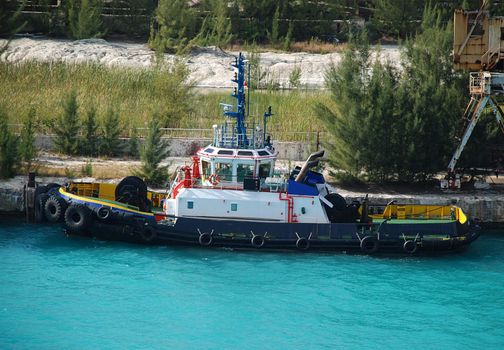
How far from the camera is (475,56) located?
36688 millimetres

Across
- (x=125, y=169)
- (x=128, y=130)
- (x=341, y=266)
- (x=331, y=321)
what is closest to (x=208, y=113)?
(x=128, y=130)

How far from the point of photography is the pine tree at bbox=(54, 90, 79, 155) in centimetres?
3812

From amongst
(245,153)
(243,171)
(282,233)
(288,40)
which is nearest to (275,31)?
(288,40)

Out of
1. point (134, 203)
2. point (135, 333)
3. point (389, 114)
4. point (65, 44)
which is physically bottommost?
point (135, 333)

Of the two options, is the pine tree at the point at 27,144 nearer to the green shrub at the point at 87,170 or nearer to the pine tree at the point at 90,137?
the green shrub at the point at 87,170

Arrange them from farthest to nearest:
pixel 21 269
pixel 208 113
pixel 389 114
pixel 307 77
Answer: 1. pixel 307 77
2. pixel 208 113
3. pixel 389 114
4. pixel 21 269

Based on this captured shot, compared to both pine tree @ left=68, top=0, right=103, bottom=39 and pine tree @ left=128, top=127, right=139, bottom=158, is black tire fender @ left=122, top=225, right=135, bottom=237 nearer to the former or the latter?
pine tree @ left=128, top=127, right=139, bottom=158

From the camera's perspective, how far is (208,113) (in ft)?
142

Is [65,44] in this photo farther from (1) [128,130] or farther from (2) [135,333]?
(2) [135,333]

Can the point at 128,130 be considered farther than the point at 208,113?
No

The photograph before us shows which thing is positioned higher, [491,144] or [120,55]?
[120,55]

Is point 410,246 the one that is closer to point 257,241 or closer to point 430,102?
point 257,241

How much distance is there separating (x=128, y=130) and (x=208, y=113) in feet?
13.0

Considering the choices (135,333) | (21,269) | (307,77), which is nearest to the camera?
(135,333)
